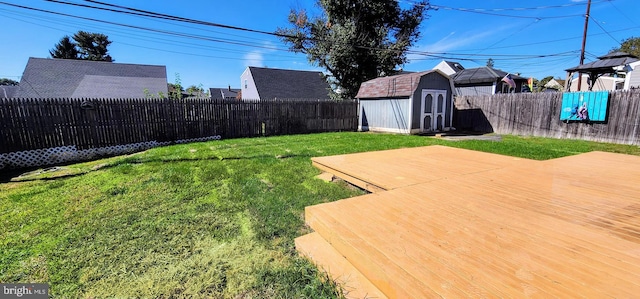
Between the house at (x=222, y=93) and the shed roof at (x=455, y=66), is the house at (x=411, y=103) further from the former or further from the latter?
the house at (x=222, y=93)

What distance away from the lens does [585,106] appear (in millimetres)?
8445

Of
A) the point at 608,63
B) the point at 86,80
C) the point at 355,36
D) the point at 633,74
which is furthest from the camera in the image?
the point at 86,80

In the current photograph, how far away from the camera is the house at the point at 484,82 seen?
18.4 m

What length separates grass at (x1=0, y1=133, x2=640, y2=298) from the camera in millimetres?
1918

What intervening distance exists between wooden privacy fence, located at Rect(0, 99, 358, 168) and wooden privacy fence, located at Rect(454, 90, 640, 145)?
23.6 feet

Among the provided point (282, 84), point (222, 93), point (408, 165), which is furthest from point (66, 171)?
point (222, 93)

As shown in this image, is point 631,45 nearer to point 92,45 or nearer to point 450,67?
point 450,67

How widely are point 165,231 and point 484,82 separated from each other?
21761mm

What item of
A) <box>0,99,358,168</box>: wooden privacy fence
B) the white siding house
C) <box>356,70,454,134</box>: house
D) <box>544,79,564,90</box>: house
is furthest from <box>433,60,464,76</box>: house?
<box>544,79,564,90</box>: house

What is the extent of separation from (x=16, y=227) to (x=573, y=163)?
697cm

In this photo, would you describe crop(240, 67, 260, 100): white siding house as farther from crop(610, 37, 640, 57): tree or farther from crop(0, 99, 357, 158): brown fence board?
crop(610, 37, 640, 57): tree

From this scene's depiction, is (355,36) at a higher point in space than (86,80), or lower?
higher

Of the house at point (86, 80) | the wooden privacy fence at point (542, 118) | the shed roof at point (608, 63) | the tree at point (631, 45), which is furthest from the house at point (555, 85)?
the house at point (86, 80)

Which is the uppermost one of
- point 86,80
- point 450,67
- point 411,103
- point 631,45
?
point 631,45
